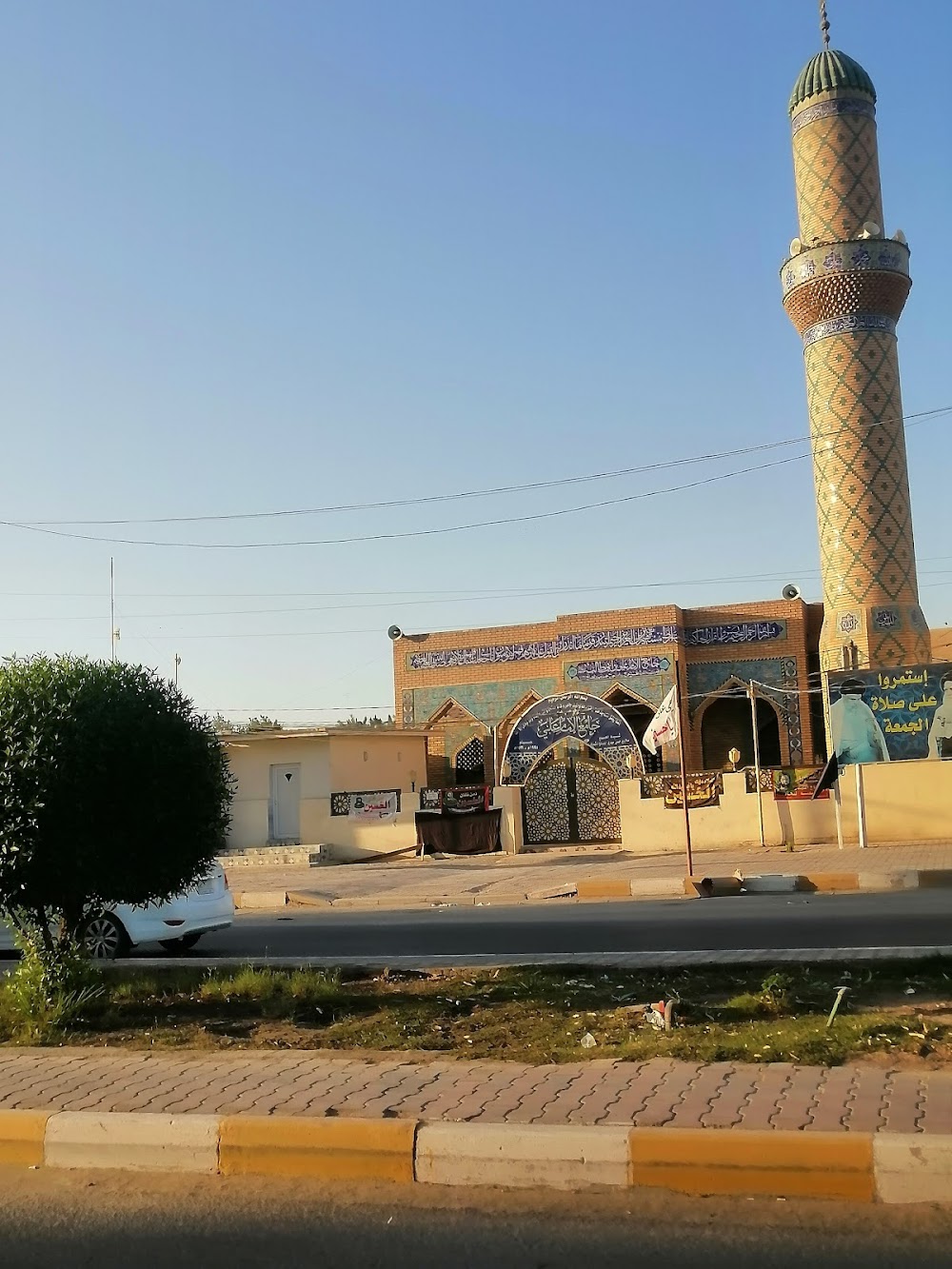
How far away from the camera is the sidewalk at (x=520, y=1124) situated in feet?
13.8

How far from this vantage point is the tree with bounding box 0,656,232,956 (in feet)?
24.2

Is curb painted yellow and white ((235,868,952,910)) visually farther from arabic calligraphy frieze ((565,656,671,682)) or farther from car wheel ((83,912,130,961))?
arabic calligraphy frieze ((565,656,671,682))

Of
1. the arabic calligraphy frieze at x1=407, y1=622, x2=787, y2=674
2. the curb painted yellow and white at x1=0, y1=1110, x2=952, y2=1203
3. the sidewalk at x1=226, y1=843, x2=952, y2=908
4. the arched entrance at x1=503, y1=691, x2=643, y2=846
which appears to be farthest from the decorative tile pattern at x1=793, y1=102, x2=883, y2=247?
the curb painted yellow and white at x1=0, y1=1110, x2=952, y2=1203

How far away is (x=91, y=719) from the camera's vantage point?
25.0 feet

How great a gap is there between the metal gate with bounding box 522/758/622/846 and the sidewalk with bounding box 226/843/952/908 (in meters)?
1.40

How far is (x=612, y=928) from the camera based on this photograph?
12492mm

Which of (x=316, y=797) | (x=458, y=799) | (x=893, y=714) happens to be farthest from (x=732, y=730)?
(x=316, y=797)

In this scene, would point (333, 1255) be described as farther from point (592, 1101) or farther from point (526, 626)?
point (526, 626)

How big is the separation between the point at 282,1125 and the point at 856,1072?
8.23 feet

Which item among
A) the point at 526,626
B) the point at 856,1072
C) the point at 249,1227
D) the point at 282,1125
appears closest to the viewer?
the point at 249,1227

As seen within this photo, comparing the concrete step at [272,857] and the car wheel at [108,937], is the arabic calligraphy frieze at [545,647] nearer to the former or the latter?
the concrete step at [272,857]

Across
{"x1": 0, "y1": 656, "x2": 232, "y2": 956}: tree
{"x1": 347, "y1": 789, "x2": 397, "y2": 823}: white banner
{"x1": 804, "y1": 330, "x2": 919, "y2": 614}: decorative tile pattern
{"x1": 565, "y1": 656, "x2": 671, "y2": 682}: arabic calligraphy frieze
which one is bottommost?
{"x1": 347, "y1": 789, "x2": 397, "y2": 823}: white banner

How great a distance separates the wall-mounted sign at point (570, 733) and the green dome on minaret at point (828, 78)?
17.4m

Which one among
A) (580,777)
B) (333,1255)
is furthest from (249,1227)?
(580,777)
